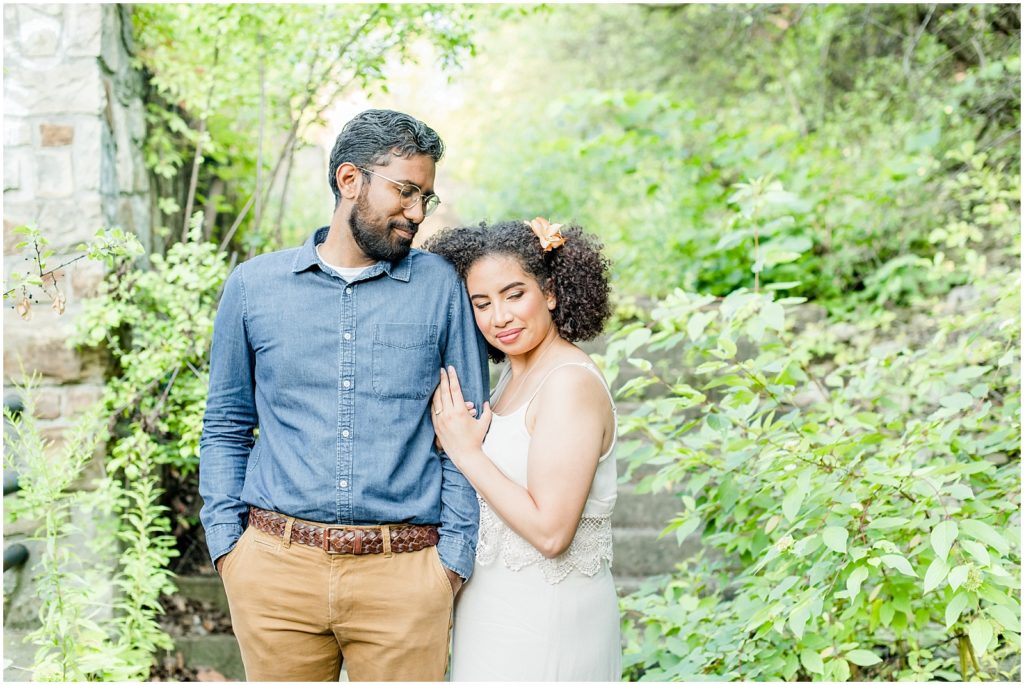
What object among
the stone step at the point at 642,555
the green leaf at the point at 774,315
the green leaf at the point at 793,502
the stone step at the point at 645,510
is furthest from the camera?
the stone step at the point at 645,510

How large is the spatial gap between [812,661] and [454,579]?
0.98 meters

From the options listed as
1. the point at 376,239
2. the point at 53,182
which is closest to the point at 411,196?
the point at 376,239

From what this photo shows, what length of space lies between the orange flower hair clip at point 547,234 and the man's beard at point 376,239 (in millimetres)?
292

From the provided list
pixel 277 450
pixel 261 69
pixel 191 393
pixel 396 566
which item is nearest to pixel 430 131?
pixel 277 450

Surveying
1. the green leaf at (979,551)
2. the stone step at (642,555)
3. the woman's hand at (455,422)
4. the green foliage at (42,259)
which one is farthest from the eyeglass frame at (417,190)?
the stone step at (642,555)

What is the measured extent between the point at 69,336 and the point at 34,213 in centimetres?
45

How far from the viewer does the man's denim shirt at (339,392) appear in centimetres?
207

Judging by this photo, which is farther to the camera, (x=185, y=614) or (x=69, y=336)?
(x=185, y=614)

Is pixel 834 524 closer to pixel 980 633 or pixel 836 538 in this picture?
pixel 836 538

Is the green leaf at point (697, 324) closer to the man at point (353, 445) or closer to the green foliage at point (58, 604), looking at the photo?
the man at point (353, 445)

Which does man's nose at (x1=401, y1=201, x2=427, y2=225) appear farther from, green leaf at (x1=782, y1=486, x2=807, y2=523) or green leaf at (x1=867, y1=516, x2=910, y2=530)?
green leaf at (x1=867, y1=516, x2=910, y2=530)

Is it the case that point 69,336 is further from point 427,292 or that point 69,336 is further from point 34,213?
point 427,292

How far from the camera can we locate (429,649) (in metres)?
2.08

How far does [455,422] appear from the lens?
2082 mm
